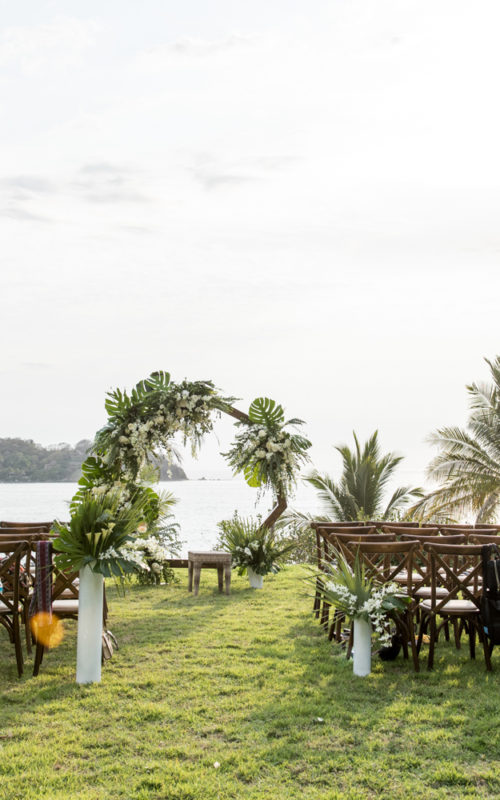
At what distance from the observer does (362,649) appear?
5.56 metres

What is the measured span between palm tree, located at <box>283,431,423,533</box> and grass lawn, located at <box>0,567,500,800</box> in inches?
345

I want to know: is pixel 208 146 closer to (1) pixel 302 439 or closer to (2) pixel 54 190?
(2) pixel 54 190

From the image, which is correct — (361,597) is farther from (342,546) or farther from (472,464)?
(472,464)

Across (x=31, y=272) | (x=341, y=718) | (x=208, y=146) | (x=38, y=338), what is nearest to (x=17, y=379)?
(x=38, y=338)

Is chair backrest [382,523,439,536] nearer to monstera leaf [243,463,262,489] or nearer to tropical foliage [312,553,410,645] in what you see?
tropical foliage [312,553,410,645]

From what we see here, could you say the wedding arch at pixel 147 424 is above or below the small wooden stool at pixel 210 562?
above

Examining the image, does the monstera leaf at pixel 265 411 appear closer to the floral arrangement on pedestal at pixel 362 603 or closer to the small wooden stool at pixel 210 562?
the small wooden stool at pixel 210 562

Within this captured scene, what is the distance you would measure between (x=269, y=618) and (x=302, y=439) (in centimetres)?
291

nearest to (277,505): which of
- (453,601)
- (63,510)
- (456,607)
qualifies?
(453,601)

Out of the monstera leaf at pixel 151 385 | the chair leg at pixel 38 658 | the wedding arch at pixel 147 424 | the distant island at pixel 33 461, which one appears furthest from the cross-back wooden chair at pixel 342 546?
the distant island at pixel 33 461

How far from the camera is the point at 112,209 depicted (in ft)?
40.2

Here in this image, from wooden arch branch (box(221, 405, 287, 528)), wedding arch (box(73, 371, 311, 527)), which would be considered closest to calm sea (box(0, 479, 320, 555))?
wooden arch branch (box(221, 405, 287, 528))

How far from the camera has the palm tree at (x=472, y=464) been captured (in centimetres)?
1750

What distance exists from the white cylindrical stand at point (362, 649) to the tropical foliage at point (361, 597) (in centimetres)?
7
